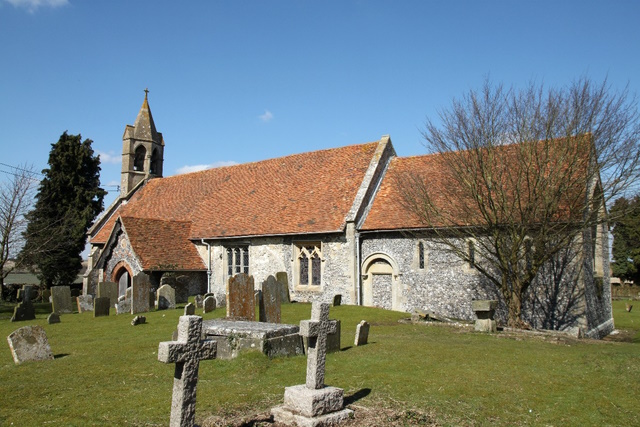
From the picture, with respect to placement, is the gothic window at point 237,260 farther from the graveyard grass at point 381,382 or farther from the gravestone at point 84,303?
the graveyard grass at point 381,382

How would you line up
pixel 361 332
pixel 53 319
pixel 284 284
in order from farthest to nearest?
pixel 284 284
pixel 53 319
pixel 361 332

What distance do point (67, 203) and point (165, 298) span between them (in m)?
18.9

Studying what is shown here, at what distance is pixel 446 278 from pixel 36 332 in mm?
13199

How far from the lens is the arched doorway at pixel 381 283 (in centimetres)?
1952

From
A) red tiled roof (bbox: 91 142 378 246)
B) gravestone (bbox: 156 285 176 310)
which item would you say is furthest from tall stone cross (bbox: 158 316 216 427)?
gravestone (bbox: 156 285 176 310)

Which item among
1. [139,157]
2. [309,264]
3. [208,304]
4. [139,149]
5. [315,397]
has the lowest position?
[315,397]

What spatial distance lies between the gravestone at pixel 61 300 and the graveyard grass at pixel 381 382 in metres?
6.61

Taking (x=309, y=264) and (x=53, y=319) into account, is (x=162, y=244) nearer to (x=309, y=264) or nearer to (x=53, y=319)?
(x=309, y=264)

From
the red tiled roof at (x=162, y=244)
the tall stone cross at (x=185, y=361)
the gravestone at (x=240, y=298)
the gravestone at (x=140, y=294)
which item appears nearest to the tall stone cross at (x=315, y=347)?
the tall stone cross at (x=185, y=361)

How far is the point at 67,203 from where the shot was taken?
113 feet

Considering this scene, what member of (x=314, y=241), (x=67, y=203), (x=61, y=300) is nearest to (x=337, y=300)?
(x=314, y=241)

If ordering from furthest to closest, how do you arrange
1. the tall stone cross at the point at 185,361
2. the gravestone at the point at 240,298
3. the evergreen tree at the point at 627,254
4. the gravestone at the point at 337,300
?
1. the evergreen tree at the point at 627,254
2. the gravestone at the point at 337,300
3. the gravestone at the point at 240,298
4. the tall stone cross at the point at 185,361

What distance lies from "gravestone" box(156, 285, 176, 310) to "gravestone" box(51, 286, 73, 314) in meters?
3.52

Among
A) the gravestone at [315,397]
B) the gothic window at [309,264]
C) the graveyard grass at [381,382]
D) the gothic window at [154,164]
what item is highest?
the gothic window at [154,164]
